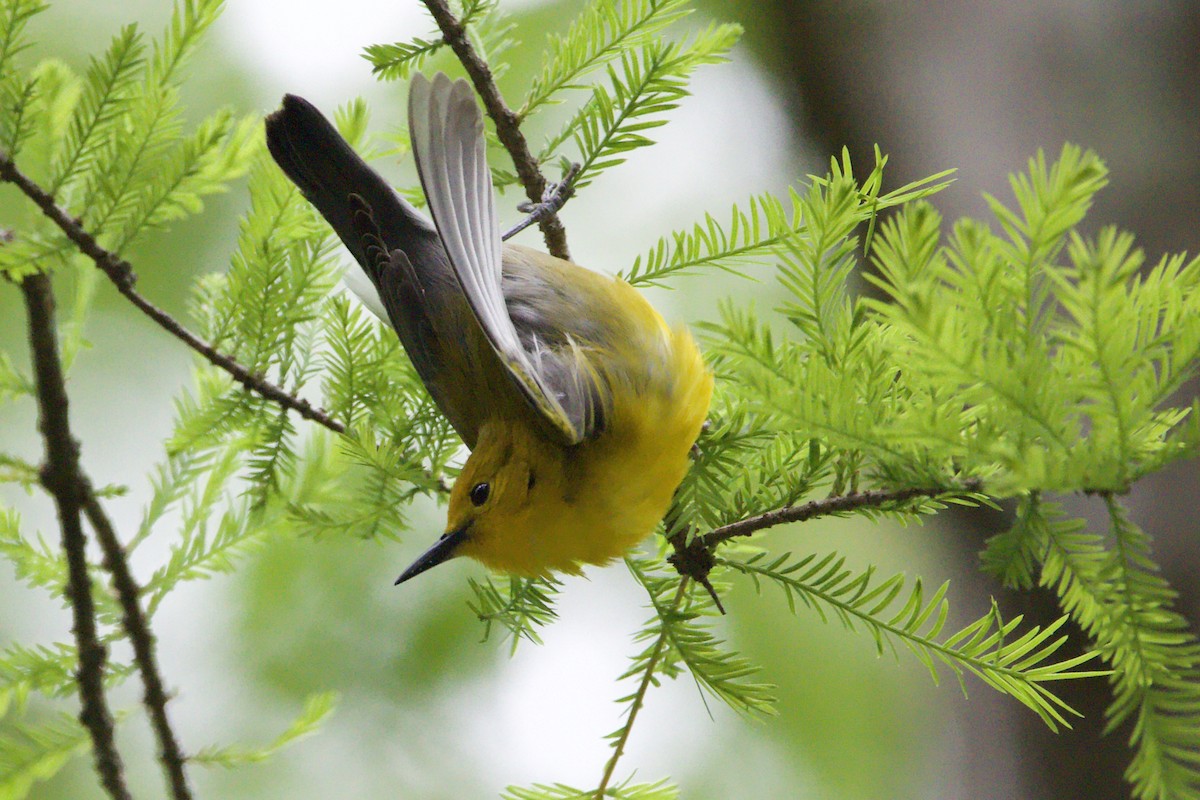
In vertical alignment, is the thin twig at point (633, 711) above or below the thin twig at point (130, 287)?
below

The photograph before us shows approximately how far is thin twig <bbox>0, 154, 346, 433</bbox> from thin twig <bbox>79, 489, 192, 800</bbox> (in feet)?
1.33

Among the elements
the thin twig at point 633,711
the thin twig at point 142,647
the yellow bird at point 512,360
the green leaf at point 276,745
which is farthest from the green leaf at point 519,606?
the thin twig at point 142,647

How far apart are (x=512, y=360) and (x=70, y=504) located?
992 millimetres

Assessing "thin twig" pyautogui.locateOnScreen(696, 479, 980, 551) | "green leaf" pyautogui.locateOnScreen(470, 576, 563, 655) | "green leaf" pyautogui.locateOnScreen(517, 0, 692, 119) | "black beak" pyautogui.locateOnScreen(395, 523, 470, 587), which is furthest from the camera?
"black beak" pyautogui.locateOnScreen(395, 523, 470, 587)

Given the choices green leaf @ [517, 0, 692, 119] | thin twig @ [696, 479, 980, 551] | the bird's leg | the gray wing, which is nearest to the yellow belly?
the gray wing

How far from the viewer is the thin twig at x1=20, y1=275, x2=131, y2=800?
6.80 ft

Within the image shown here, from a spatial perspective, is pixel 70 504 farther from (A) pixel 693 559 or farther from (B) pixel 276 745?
(A) pixel 693 559

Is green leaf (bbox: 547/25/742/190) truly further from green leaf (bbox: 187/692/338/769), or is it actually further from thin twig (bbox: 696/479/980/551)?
green leaf (bbox: 187/692/338/769)

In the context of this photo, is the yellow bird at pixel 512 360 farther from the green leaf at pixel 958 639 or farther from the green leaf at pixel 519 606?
the green leaf at pixel 958 639

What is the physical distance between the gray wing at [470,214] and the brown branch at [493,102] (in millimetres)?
49

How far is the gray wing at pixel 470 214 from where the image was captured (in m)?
1.99

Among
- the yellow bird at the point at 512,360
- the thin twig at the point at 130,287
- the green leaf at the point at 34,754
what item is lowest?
the green leaf at the point at 34,754

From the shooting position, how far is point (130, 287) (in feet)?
6.71

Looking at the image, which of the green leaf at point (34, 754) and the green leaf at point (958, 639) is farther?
the green leaf at point (34, 754)
